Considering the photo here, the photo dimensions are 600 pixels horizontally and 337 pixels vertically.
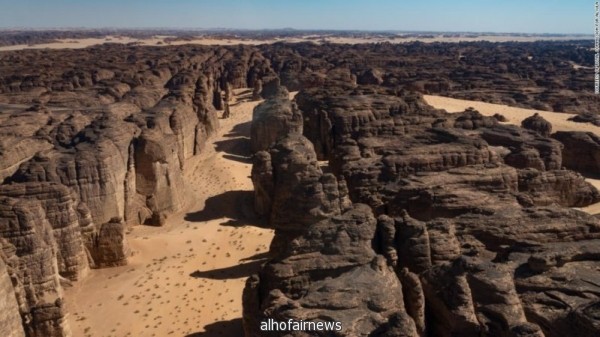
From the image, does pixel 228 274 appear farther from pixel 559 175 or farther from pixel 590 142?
pixel 590 142

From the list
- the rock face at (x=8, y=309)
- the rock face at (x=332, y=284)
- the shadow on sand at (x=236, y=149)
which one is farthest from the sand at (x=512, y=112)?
the rock face at (x=8, y=309)

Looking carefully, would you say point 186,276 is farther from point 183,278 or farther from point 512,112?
point 512,112

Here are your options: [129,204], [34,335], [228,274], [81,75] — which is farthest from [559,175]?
[81,75]

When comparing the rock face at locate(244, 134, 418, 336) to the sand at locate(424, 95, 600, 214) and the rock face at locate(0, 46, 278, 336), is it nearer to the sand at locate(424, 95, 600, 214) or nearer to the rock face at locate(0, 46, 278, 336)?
the rock face at locate(0, 46, 278, 336)

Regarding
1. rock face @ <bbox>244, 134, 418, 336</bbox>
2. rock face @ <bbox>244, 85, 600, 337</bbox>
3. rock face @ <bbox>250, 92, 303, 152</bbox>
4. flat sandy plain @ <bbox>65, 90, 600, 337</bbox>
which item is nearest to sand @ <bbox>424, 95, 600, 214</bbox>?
flat sandy plain @ <bbox>65, 90, 600, 337</bbox>

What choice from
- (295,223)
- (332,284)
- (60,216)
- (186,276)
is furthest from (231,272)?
(332,284)

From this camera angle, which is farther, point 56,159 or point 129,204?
point 129,204
